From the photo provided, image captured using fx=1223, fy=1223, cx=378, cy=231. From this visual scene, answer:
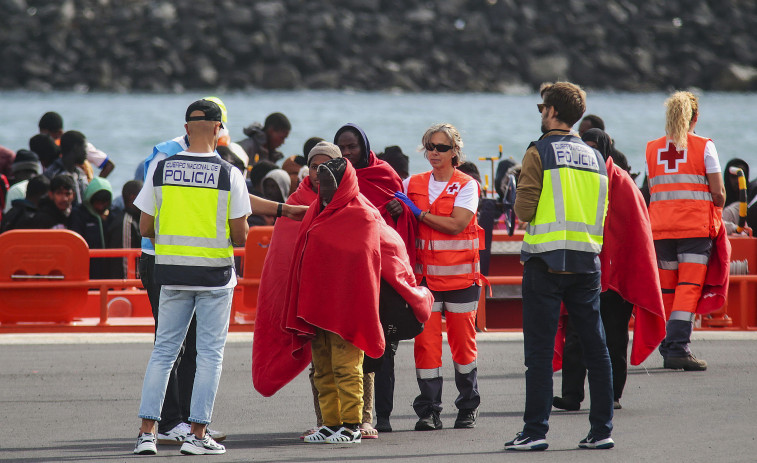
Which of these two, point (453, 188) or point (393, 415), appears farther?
point (393, 415)

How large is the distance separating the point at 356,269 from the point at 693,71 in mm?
100325

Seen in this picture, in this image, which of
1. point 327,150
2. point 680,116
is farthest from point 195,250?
point 680,116

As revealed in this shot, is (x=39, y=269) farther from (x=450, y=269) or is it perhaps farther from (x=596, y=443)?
(x=596, y=443)

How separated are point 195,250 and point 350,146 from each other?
1.27 m

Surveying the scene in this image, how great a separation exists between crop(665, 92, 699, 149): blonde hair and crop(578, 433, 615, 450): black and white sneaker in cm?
317

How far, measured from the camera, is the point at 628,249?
7641 mm

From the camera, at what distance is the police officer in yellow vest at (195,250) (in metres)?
6.52

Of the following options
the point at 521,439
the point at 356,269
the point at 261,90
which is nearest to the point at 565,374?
the point at 521,439

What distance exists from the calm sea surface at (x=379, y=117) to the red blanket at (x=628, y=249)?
34.7 metres

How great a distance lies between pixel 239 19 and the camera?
332 feet

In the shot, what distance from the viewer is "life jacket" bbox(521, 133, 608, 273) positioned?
6.59 m

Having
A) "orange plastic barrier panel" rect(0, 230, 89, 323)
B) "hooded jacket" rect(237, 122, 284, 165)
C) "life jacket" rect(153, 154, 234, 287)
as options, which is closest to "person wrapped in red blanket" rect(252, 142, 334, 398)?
"life jacket" rect(153, 154, 234, 287)

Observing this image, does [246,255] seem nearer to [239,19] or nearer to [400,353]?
[400,353]

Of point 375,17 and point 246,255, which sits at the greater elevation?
point 375,17
